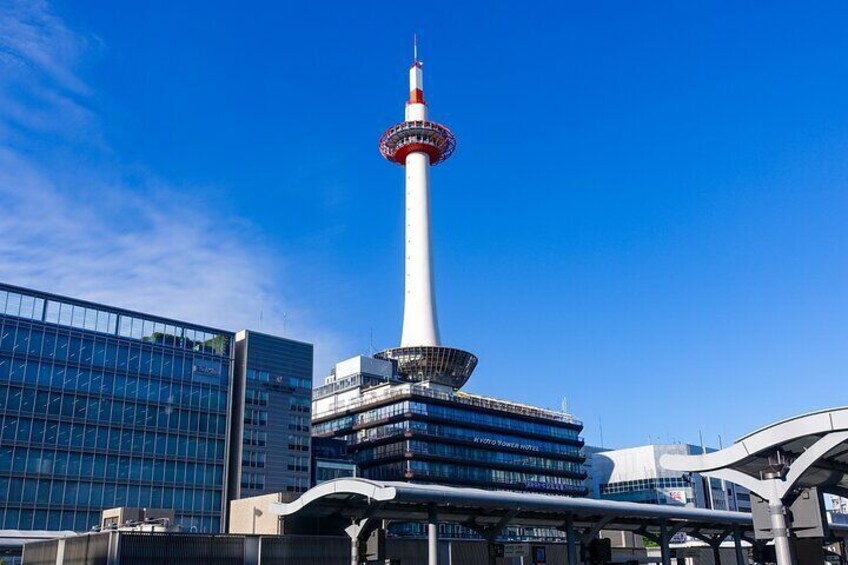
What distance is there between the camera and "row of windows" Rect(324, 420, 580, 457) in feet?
376

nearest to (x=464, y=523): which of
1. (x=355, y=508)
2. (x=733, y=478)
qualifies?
(x=355, y=508)

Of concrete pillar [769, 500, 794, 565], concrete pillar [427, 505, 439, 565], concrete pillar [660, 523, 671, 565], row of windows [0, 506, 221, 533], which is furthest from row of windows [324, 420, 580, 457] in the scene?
concrete pillar [769, 500, 794, 565]

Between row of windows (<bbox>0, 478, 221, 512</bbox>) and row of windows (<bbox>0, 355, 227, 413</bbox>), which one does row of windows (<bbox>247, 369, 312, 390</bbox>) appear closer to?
row of windows (<bbox>0, 355, 227, 413</bbox>)

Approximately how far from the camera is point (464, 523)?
51062mm

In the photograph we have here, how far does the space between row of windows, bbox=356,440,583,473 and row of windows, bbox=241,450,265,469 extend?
20.1 meters

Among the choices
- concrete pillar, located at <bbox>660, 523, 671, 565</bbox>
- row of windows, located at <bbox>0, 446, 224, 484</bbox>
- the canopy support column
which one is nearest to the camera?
the canopy support column

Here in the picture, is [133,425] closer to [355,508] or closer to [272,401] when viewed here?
[272,401]

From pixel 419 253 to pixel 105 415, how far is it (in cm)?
6052

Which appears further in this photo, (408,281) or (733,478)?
(408,281)

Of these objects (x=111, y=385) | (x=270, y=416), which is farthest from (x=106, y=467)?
(x=270, y=416)

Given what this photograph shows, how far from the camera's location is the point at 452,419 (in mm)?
119062

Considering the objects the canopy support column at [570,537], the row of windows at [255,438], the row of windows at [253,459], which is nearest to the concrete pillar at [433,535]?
the canopy support column at [570,537]

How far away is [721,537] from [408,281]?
7770 cm

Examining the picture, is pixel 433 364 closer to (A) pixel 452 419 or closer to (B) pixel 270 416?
(A) pixel 452 419
